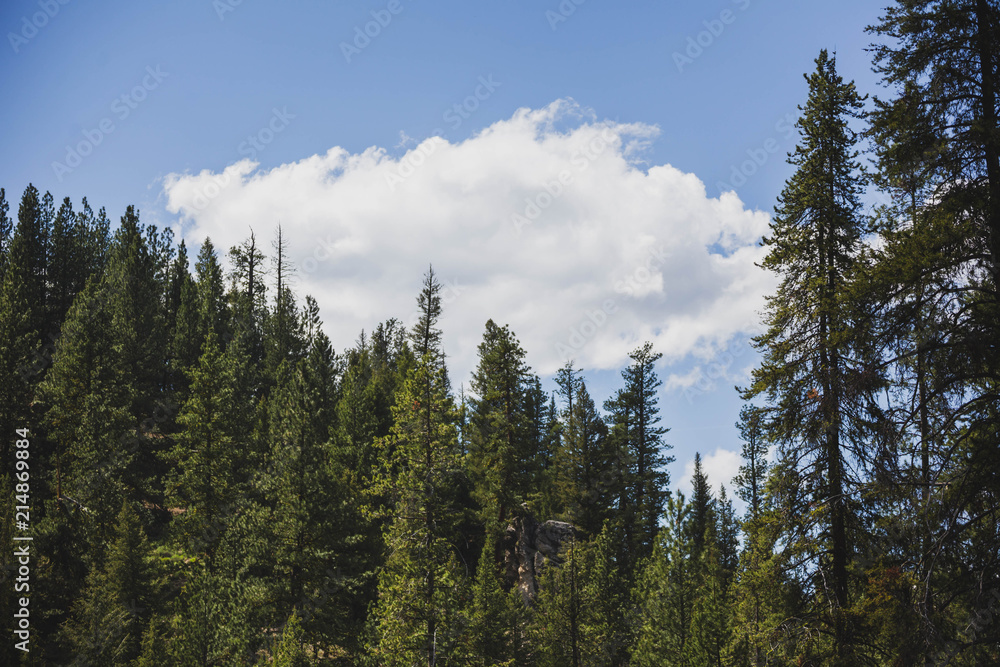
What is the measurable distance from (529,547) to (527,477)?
5452 mm

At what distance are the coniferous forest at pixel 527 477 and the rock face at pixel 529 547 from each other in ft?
0.63

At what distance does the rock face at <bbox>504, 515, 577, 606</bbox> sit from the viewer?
4012 centimetres

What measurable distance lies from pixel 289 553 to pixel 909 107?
24244mm

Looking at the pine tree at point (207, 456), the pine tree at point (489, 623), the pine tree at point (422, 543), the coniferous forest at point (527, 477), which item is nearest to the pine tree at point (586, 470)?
the coniferous forest at point (527, 477)

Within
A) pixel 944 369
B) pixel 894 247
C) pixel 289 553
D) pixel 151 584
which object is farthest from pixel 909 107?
pixel 151 584

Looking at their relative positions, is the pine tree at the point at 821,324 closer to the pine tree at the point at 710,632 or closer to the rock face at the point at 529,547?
the pine tree at the point at 710,632

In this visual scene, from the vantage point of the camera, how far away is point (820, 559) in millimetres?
12336

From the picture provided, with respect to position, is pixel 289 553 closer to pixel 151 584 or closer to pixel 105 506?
pixel 151 584

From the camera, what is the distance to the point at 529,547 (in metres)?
40.6

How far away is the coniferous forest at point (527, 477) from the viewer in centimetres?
875

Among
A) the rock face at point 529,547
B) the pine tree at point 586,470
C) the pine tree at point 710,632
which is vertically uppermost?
the pine tree at point 586,470

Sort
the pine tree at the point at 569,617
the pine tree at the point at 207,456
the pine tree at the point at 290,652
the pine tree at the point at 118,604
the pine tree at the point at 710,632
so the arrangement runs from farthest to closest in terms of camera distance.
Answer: the pine tree at the point at 207,456 < the pine tree at the point at 569,617 < the pine tree at the point at 710,632 < the pine tree at the point at 118,604 < the pine tree at the point at 290,652

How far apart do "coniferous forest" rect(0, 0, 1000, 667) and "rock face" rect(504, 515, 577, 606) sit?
0.19 meters

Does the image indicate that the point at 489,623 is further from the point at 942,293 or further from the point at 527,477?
the point at 942,293
